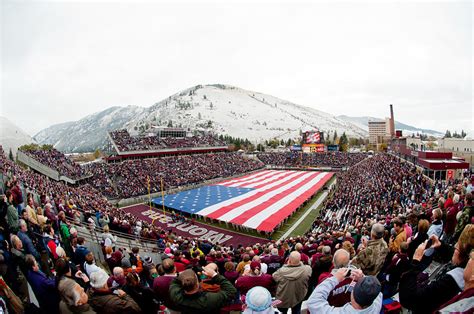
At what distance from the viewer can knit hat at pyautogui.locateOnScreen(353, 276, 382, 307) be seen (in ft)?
6.79

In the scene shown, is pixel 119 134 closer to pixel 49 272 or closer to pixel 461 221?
pixel 49 272

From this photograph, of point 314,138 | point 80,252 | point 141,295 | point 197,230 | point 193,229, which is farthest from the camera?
point 314,138

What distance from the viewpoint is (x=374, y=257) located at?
3.63m

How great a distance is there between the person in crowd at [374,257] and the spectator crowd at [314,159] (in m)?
56.5

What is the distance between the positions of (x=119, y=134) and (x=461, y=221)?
5071cm

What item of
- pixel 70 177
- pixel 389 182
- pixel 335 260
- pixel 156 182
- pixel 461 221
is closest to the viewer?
pixel 335 260

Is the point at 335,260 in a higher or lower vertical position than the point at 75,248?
higher

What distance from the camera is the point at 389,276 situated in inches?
128

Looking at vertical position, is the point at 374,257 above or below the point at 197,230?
above

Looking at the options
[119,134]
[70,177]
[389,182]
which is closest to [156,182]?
[70,177]

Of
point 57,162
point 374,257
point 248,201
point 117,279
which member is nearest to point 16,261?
point 117,279

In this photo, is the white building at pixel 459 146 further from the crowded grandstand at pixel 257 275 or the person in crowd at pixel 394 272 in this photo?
the person in crowd at pixel 394 272

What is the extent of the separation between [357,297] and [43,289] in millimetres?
4128

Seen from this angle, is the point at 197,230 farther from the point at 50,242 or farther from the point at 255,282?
the point at 255,282
